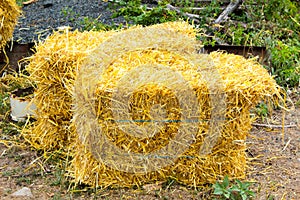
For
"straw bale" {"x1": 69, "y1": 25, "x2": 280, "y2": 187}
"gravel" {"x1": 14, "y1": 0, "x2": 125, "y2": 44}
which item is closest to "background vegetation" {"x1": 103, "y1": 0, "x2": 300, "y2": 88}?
"gravel" {"x1": 14, "y1": 0, "x2": 125, "y2": 44}

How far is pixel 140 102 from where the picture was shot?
3410mm

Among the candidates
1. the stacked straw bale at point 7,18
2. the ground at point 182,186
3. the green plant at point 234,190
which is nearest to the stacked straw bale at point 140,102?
the ground at point 182,186

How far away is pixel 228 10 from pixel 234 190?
3883 millimetres

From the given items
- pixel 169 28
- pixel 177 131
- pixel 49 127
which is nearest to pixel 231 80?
pixel 177 131

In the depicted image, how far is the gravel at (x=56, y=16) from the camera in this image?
263 inches

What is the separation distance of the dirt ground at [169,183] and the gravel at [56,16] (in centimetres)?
241

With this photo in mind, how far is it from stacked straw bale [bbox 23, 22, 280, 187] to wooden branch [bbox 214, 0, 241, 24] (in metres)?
2.60

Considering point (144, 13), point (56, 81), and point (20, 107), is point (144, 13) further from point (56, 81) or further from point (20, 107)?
point (56, 81)

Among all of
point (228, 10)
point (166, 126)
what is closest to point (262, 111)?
point (166, 126)

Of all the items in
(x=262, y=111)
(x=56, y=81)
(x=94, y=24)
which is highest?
(x=56, y=81)

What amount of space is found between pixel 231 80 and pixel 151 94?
59 cm

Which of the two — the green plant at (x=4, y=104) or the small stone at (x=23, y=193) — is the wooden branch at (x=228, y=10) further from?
the small stone at (x=23, y=193)

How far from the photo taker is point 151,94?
3.39 meters

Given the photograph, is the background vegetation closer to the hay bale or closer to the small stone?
the hay bale
